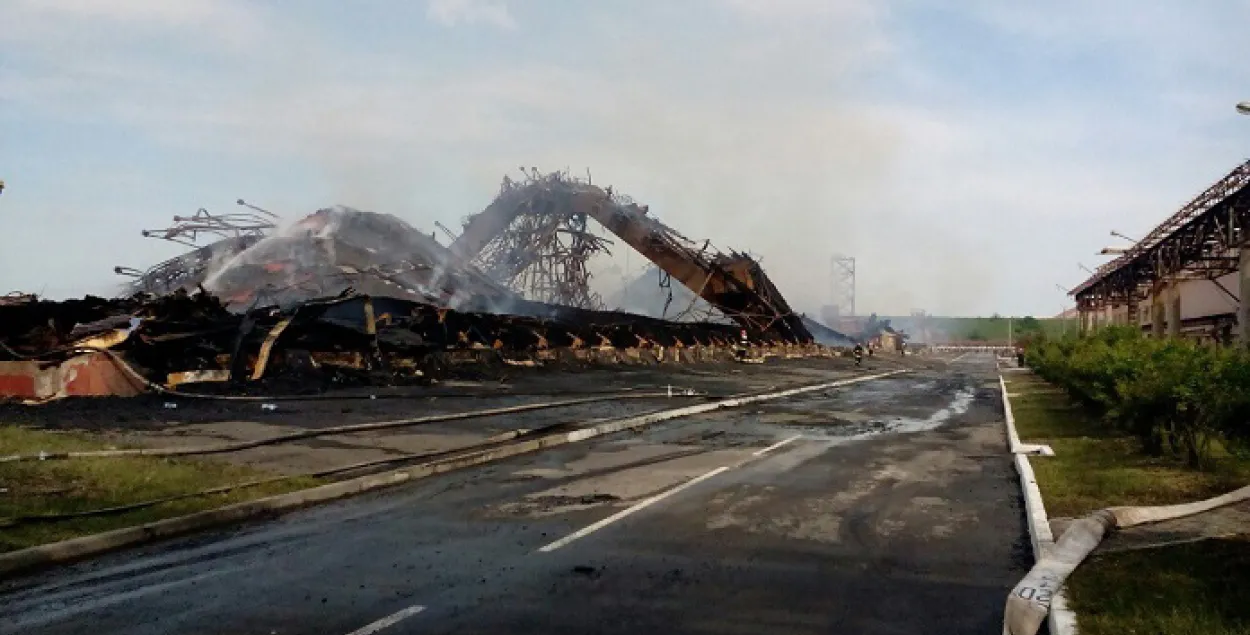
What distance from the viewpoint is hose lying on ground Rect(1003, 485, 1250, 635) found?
598cm

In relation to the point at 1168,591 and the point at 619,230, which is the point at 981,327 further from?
the point at 1168,591

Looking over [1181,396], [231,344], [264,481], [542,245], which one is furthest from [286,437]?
[542,245]

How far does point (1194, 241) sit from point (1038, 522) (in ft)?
134

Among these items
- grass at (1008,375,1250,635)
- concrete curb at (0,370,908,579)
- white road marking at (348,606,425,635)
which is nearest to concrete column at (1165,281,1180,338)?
grass at (1008,375,1250,635)

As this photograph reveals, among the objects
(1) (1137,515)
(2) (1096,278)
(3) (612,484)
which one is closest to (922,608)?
(1) (1137,515)

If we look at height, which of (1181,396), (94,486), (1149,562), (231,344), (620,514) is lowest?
(620,514)

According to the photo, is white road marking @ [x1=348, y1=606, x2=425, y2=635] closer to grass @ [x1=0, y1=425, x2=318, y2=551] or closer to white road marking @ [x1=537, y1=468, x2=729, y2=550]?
white road marking @ [x1=537, y1=468, x2=729, y2=550]

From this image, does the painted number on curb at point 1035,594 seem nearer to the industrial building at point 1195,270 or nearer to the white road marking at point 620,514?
the white road marking at point 620,514

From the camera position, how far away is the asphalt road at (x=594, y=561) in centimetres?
607

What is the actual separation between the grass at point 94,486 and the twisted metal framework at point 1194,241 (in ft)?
123

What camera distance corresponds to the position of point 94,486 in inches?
396

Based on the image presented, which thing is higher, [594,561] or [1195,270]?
[1195,270]

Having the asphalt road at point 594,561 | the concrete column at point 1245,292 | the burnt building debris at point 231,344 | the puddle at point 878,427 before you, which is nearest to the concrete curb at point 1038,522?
the asphalt road at point 594,561

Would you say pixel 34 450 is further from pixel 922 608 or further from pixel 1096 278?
pixel 1096 278
